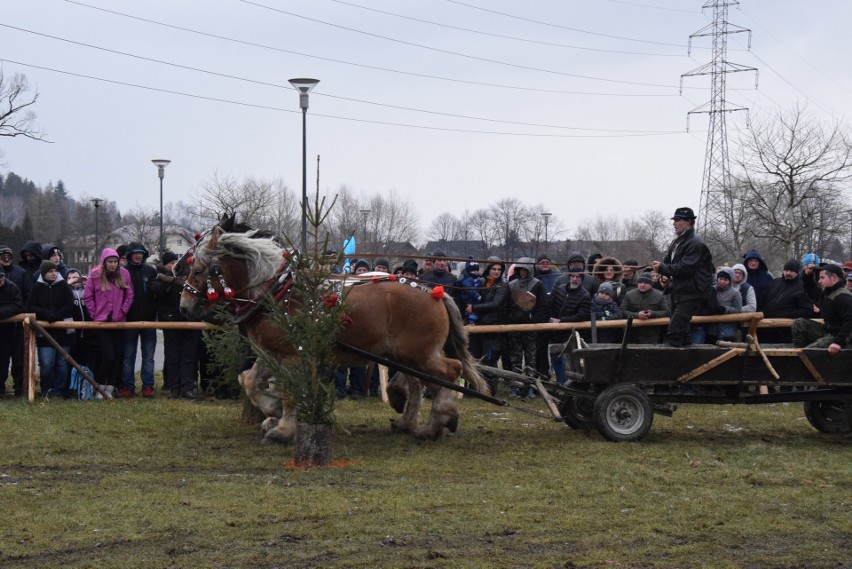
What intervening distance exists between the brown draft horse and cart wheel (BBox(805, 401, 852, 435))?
404cm

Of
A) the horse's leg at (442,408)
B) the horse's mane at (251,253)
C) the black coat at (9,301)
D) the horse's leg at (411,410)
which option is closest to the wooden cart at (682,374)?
the horse's leg at (442,408)

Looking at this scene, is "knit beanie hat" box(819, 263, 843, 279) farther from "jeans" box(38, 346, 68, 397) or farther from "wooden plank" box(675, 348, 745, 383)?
"jeans" box(38, 346, 68, 397)

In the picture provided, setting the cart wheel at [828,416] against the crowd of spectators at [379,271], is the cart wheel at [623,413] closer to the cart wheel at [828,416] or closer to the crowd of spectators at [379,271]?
the cart wheel at [828,416]

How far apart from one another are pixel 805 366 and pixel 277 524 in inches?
241

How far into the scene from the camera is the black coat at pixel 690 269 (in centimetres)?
1050

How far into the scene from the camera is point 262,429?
10594mm

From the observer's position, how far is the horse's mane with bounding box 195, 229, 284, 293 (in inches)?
401

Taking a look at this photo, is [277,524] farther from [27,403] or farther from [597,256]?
[597,256]

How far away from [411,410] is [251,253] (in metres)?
2.43

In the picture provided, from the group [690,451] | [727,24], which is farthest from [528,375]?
[727,24]

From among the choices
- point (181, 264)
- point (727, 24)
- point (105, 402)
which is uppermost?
point (727, 24)

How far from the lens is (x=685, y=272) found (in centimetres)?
1048

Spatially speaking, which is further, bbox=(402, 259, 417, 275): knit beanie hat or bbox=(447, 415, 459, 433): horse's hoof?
bbox=(402, 259, 417, 275): knit beanie hat

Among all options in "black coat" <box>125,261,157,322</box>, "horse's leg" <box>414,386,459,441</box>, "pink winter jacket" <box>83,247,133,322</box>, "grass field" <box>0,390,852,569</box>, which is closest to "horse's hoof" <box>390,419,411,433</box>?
"grass field" <box>0,390,852,569</box>
